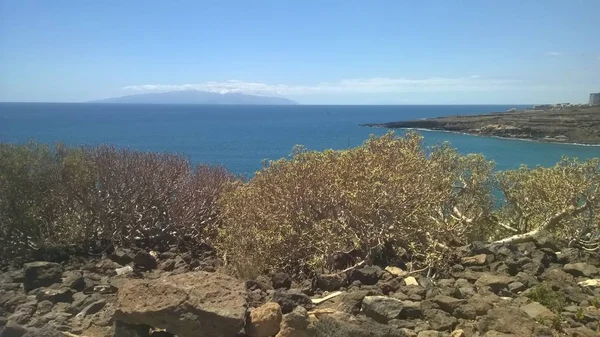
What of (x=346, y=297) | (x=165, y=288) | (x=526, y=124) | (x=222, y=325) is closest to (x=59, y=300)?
(x=165, y=288)

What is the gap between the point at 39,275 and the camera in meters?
6.75

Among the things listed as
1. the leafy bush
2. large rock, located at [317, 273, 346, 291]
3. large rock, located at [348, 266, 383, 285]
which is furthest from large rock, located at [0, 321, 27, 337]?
the leafy bush

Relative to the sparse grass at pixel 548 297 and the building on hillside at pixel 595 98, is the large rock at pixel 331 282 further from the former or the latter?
the building on hillside at pixel 595 98

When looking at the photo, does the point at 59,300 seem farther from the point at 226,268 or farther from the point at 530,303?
the point at 530,303

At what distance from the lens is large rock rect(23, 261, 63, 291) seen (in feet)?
21.9

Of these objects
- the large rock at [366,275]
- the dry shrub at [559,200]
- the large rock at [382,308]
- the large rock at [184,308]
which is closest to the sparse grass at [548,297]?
the large rock at [382,308]

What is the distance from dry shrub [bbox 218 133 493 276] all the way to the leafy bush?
1.70 metres

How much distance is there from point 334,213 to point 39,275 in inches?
154

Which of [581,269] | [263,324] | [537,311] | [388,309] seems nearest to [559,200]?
[581,269]

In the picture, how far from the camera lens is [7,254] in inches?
335

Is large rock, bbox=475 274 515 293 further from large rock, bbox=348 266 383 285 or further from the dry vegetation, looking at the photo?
large rock, bbox=348 266 383 285

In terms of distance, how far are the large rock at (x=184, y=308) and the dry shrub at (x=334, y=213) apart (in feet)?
7.09

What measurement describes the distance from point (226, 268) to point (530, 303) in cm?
400

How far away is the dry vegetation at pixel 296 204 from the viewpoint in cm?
768
